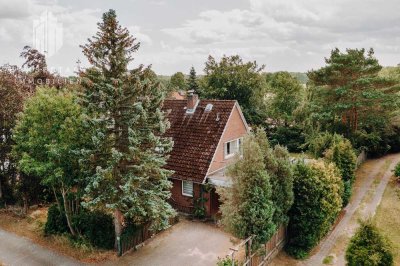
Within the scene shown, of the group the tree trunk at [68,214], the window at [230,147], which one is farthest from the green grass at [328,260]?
the tree trunk at [68,214]

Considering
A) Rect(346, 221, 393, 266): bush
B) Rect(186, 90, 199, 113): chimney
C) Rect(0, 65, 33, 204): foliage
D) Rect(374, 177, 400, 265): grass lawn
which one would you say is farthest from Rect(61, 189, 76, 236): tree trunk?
Rect(374, 177, 400, 265): grass lawn

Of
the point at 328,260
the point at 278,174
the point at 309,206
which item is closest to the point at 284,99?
the point at 309,206

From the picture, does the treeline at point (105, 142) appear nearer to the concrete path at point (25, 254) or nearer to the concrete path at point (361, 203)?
the concrete path at point (25, 254)

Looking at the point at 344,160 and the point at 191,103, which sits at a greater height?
the point at 191,103

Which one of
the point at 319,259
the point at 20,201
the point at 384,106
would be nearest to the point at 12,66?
the point at 20,201

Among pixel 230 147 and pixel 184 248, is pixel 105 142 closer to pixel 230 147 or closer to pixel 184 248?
pixel 184 248

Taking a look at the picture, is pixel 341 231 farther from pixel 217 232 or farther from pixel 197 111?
pixel 197 111
